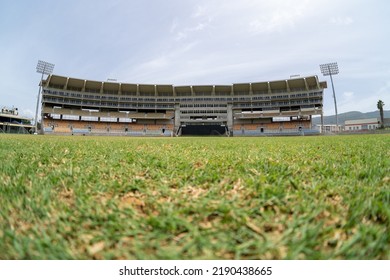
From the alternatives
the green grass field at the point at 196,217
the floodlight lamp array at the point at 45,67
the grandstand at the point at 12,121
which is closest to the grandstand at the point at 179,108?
the floodlight lamp array at the point at 45,67

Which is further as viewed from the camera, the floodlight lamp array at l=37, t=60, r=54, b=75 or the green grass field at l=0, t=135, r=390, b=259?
the floodlight lamp array at l=37, t=60, r=54, b=75

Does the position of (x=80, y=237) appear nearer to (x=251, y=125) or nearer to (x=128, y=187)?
(x=128, y=187)

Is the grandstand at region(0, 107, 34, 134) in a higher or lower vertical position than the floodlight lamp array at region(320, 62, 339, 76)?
lower

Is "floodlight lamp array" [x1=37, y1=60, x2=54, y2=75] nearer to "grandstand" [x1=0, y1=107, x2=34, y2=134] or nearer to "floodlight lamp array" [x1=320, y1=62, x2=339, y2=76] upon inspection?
Answer: "grandstand" [x1=0, y1=107, x2=34, y2=134]

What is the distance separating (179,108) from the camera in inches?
2477

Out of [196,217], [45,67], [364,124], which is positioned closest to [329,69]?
[364,124]

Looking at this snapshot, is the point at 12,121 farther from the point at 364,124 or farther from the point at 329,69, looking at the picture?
the point at 364,124

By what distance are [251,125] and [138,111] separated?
34.7m

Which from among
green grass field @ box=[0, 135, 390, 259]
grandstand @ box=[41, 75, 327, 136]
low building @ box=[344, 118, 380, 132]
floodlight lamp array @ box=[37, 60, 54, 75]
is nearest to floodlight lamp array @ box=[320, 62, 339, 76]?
grandstand @ box=[41, 75, 327, 136]

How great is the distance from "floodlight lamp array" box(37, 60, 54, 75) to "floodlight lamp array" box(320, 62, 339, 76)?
8024 centimetres

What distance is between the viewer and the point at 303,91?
57.1 m

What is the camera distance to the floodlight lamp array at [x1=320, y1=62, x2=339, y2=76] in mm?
59500

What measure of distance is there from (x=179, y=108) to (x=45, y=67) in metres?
39.7
